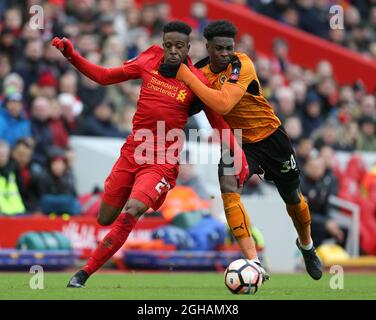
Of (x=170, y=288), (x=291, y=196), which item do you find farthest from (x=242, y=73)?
(x=170, y=288)

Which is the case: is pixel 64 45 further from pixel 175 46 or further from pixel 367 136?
pixel 367 136

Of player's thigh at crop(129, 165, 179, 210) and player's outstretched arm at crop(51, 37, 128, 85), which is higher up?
player's outstretched arm at crop(51, 37, 128, 85)

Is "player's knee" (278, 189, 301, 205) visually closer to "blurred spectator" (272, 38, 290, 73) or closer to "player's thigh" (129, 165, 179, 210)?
"player's thigh" (129, 165, 179, 210)

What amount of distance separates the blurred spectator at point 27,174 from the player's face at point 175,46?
527cm

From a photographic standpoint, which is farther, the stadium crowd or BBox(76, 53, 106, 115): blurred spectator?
BBox(76, 53, 106, 115): blurred spectator

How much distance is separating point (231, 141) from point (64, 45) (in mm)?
1866

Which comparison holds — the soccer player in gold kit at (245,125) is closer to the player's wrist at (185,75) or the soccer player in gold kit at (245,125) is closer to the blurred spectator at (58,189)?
the player's wrist at (185,75)

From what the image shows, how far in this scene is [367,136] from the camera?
21.5 metres

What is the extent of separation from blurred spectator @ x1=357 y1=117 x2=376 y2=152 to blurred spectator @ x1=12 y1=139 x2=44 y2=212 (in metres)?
7.94

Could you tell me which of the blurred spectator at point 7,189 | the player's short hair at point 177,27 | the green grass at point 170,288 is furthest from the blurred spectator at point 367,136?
the player's short hair at point 177,27

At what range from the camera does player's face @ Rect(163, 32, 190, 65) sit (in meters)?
10.5

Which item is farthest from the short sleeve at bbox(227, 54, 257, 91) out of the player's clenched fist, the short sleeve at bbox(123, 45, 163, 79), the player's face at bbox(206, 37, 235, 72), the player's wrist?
the player's clenched fist

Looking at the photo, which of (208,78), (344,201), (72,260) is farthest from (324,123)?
(208,78)
